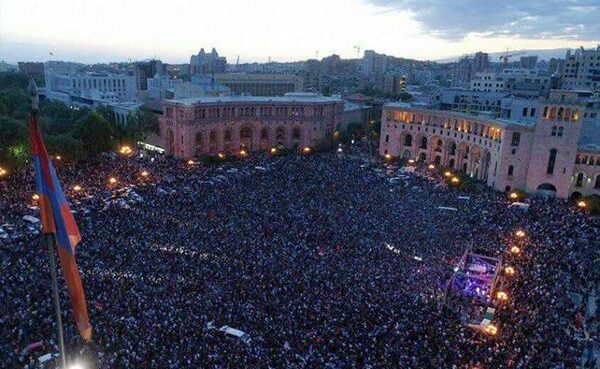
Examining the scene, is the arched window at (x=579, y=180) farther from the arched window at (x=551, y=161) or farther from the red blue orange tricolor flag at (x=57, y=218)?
the red blue orange tricolor flag at (x=57, y=218)

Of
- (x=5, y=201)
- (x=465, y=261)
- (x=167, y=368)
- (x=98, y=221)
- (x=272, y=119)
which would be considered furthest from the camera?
(x=272, y=119)

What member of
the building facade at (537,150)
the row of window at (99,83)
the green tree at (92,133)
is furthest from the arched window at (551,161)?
the row of window at (99,83)

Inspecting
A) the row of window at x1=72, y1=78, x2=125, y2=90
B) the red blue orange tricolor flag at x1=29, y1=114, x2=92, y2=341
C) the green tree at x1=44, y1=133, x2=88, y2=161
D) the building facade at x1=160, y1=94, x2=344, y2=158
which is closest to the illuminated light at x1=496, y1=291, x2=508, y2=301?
the red blue orange tricolor flag at x1=29, y1=114, x2=92, y2=341

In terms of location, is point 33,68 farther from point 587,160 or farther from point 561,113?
point 587,160

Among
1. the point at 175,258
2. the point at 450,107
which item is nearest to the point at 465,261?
the point at 175,258

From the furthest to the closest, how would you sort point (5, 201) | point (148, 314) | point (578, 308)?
1. point (5, 201)
2. point (578, 308)
3. point (148, 314)

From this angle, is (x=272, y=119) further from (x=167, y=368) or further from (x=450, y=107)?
(x=167, y=368)
